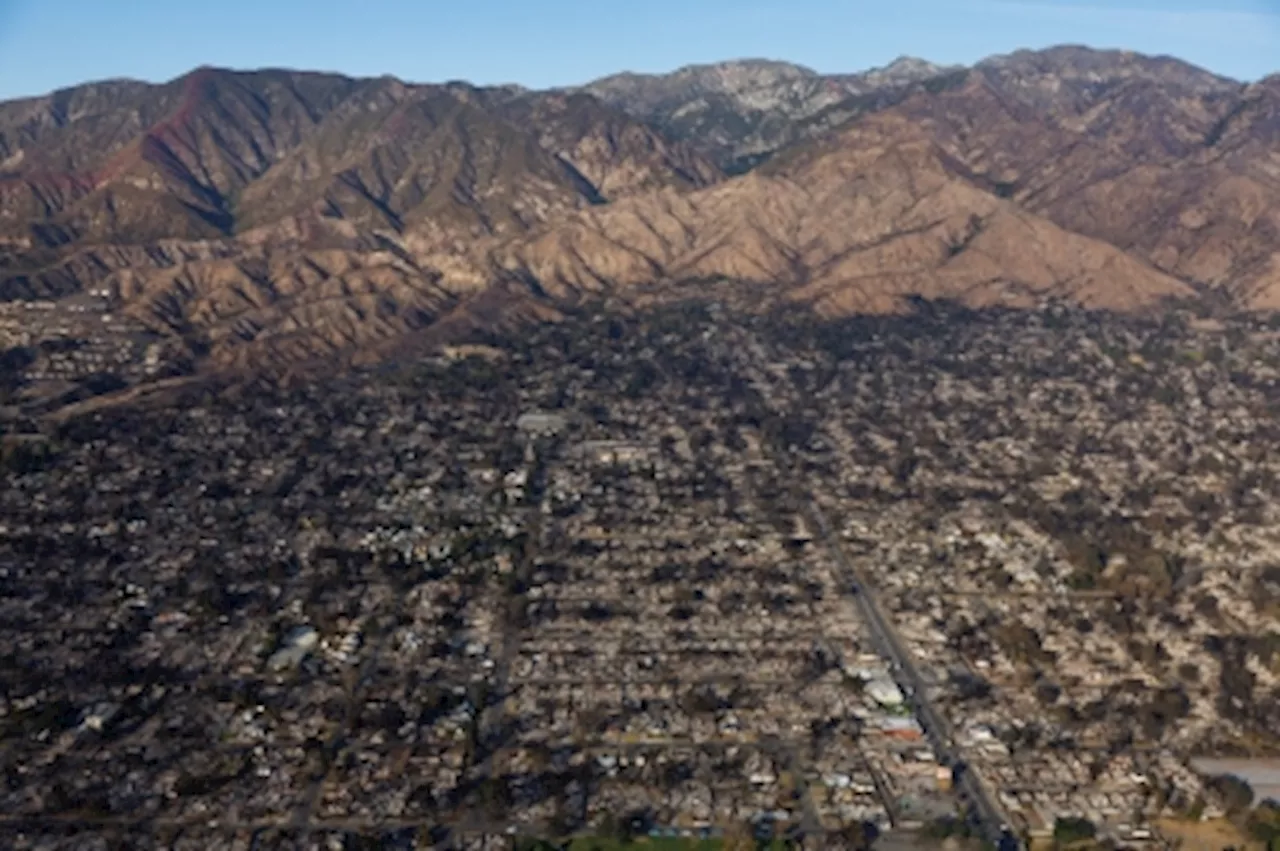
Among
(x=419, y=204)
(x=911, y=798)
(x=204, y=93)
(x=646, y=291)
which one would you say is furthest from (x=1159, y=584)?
(x=204, y=93)

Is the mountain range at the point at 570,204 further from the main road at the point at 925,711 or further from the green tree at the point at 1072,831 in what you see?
the green tree at the point at 1072,831

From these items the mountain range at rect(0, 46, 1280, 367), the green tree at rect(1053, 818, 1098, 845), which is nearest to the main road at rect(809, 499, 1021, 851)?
the green tree at rect(1053, 818, 1098, 845)

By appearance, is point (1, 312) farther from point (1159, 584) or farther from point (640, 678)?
point (1159, 584)

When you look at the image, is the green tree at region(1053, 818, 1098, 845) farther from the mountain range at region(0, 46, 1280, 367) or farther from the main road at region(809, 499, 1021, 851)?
the mountain range at region(0, 46, 1280, 367)

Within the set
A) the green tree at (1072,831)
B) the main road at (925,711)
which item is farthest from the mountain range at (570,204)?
the green tree at (1072,831)

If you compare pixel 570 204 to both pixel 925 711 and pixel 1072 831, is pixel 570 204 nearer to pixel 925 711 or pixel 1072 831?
pixel 925 711
